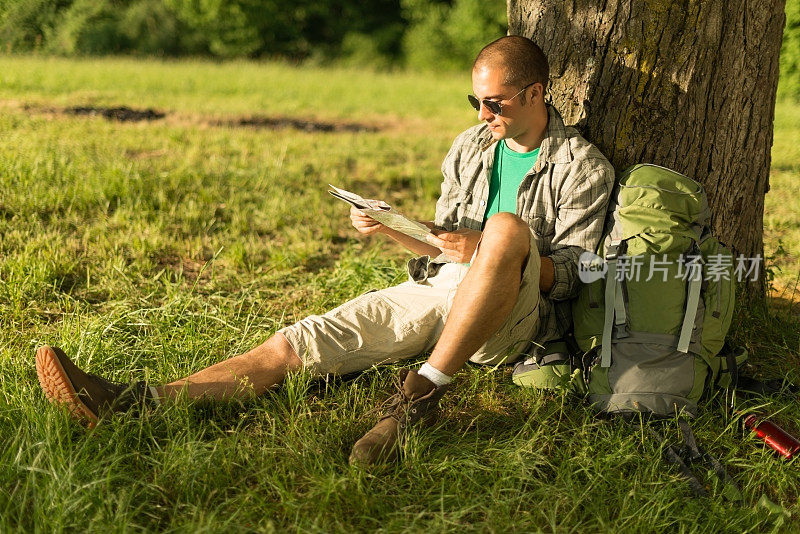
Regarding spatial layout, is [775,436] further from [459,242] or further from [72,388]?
[72,388]

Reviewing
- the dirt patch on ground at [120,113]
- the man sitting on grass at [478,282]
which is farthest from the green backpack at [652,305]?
the dirt patch on ground at [120,113]

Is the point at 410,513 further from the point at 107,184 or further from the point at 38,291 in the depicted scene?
the point at 107,184

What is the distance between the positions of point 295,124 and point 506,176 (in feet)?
21.1

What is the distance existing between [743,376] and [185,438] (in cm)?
262

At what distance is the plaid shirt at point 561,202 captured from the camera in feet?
11.0

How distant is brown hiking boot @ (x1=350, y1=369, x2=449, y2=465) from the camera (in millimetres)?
2793

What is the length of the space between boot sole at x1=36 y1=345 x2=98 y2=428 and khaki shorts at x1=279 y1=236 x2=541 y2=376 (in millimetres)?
884

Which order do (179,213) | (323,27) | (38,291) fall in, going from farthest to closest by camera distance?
1. (323,27)
2. (179,213)
3. (38,291)

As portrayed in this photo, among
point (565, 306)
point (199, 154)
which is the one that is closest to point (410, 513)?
point (565, 306)

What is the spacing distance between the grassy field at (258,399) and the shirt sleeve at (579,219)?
553mm

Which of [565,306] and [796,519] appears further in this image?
[565,306]

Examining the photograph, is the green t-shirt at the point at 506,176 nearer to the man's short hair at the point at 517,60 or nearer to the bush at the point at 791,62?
the man's short hair at the point at 517,60

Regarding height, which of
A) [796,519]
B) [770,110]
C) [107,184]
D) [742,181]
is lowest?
[796,519]

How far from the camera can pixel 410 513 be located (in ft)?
8.39
